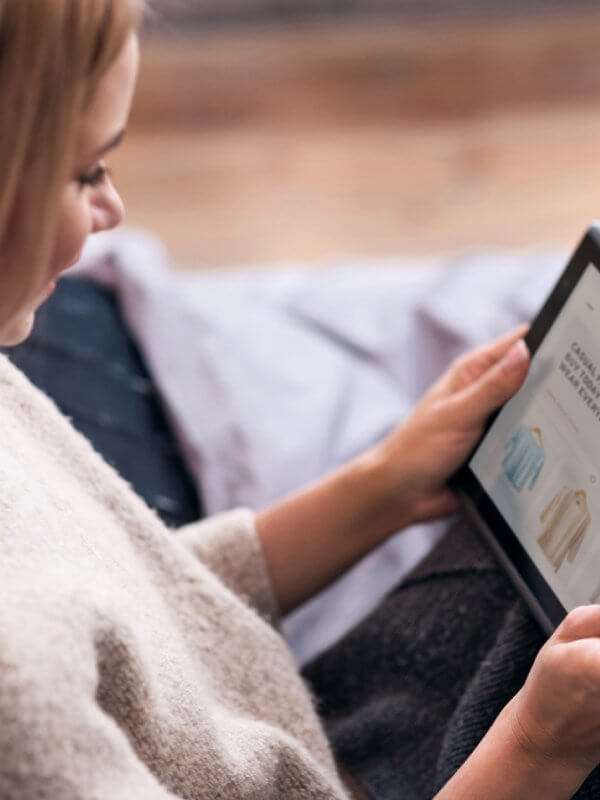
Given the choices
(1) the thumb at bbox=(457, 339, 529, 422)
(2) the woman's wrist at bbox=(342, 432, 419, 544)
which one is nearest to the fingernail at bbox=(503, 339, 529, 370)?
(1) the thumb at bbox=(457, 339, 529, 422)

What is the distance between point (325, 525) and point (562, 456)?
22cm

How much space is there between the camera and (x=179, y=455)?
110cm

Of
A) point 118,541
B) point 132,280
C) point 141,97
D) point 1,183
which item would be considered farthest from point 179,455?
point 141,97

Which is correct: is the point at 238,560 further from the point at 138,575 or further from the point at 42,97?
the point at 42,97

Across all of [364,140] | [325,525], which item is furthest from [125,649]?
[364,140]

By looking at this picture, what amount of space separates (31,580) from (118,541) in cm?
18

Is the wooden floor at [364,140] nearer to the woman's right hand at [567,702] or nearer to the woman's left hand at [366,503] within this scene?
the woman's left hand at [366,503]

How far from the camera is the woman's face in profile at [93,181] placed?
1.76ft

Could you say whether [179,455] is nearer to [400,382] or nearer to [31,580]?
[400,382]

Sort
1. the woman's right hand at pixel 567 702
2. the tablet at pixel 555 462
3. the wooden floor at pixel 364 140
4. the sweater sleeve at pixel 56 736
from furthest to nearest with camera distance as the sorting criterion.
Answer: the wooden floor at pixel 364 140 → the tablet at pixel 555 462 → the woman's right hand at pixel 567 702 → the sweater sleeve at pixel 56 736

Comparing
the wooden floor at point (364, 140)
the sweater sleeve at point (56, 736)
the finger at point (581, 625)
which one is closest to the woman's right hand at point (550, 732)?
the finger at point (581, 625)

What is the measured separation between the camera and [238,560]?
2.79ft

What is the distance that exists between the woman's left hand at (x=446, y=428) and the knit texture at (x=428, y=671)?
0.05 meters

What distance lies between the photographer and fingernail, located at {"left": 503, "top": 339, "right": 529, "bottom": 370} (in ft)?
2.52
